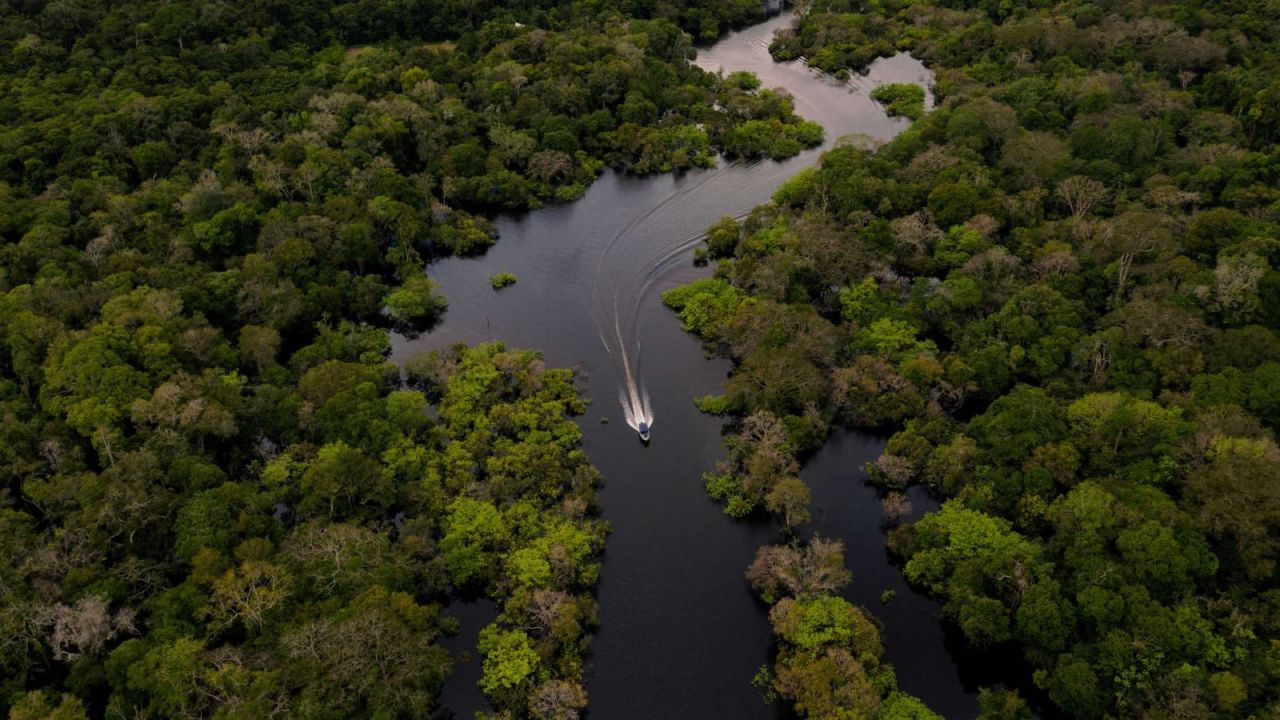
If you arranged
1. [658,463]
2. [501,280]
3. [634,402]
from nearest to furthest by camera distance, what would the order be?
[658,463] < [634,402] < [501,280]

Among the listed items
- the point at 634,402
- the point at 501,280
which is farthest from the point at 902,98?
the point at 634,402

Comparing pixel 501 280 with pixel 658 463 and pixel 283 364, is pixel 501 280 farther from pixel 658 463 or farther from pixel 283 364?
pixel 658 463

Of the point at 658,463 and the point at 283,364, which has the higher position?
the point at 283,364

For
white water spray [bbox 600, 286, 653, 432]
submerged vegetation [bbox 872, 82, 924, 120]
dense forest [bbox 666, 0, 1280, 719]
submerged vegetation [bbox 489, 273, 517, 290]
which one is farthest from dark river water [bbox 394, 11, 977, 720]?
submerged vegetation [bbox 872, 82, 924, 120]

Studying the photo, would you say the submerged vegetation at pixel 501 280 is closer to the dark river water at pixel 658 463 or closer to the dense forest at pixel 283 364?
the dark river water at pixel 658 463

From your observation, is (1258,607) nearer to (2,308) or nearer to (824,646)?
(824,646)

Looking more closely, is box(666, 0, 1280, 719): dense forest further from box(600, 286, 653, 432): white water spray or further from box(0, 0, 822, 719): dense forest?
box(0, 0, 822, 719): dense forest

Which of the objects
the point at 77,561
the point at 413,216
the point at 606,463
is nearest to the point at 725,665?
the point at 606,463
